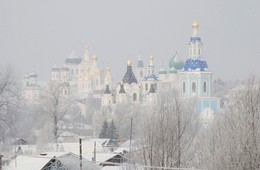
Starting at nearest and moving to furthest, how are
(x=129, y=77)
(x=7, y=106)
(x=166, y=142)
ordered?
(x=166, y=142) < (x=7, y=106) < (x=129, y=77)

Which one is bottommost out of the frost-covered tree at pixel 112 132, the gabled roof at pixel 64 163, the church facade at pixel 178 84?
the gabled roof at pixel 64 163

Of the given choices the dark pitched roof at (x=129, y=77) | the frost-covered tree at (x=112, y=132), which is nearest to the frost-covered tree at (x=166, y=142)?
the frost-covered tree at (x=112, y=132)

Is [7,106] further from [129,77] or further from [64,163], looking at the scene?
[129,77]

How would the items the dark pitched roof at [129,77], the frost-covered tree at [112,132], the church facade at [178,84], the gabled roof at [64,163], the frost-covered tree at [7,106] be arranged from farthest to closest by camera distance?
1. the dark pitched roof at [129,77]
2. the church facade at [178,84]
3. the frost-covered tree at [112,132]
4. the frost-covered tree at [7,106]
5. the gabled roof at [64,163]

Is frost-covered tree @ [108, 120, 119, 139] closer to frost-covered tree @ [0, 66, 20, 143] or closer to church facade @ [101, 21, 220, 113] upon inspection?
church facade @ [101, 21, 220, 113]

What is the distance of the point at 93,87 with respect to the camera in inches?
2889

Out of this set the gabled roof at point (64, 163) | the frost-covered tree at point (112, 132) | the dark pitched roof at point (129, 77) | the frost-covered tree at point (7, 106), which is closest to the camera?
the gabled roof at point (64, 163)

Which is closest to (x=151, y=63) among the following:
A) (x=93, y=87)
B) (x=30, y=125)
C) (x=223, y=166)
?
(x=93, y=87)

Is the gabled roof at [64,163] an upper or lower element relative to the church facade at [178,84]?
lower

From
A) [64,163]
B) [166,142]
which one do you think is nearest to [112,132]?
[64,163]

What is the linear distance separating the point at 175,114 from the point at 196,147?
85 centimetres

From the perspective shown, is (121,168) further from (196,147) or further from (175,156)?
(196,147)

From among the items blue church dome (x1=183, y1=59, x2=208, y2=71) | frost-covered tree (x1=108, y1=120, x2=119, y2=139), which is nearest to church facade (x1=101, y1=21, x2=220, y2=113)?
blue church dome (x1=183, y1=59, x2=208, y2=71)

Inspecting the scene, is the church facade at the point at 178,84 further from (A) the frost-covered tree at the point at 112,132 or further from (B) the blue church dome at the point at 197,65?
(A) the frost-covered tree at the point at 112,132
